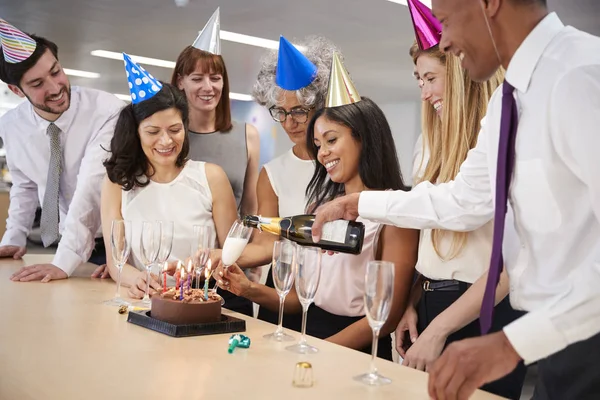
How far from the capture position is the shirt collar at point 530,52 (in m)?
1.20

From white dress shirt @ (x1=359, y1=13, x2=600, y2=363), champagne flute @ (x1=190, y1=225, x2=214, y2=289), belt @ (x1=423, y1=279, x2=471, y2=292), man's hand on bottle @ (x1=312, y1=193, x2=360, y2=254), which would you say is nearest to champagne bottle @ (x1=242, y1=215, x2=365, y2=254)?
man's hand on bottle @ (x1=312, y1=193, x2=360, y2=254)

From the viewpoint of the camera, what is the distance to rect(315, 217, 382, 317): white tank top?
2131 millimetres

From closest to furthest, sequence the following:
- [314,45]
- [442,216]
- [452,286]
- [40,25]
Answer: [442,216] → [452,286] → [314,45] → [40,25]

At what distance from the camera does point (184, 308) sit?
1.74 metres

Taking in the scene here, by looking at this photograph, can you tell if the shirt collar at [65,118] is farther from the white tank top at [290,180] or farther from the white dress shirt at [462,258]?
the white dress shirt at [462,258]

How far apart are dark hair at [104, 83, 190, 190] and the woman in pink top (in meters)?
0.61

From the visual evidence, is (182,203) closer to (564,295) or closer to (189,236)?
(189,236)

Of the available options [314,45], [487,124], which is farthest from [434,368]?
[314,45]

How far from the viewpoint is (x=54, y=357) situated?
4.69 ft

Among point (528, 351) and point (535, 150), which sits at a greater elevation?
point (535, 150)

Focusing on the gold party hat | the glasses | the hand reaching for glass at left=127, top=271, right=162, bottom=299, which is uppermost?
the gold party hat

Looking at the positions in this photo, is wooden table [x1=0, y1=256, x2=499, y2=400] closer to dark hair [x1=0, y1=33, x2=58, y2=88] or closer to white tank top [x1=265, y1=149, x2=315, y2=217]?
white tank top [x1=265, y1=149, x2=315, y2=217]

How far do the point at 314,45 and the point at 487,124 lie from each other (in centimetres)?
159

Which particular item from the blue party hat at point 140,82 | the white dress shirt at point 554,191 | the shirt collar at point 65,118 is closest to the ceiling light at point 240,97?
the shirt collar at point 65,118
